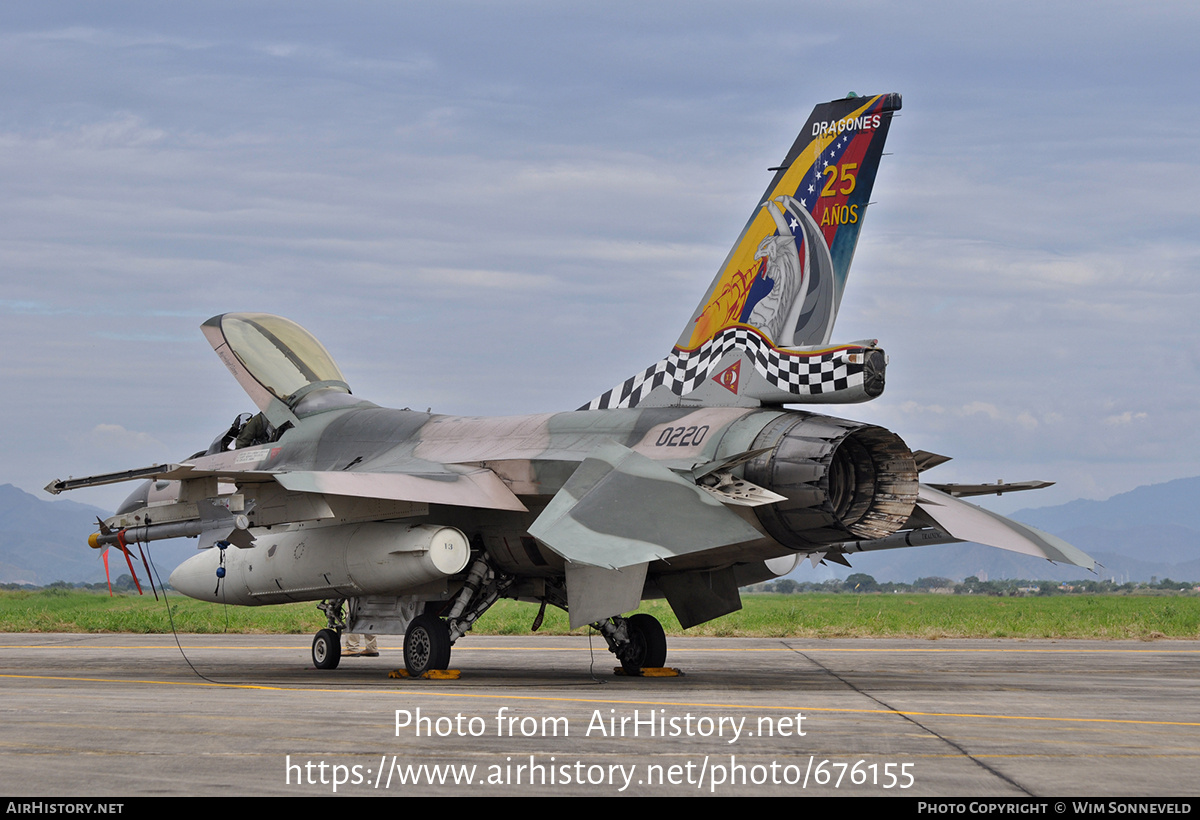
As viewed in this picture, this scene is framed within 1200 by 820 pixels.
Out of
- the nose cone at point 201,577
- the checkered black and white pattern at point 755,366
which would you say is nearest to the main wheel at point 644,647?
the checkered black and white pattern at point 755,366

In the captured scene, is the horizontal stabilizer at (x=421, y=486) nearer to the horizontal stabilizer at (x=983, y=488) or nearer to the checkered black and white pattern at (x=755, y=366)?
the checkered black and white pattern at (x=755, y=366)

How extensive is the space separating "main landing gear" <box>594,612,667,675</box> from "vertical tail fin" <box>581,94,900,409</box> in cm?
297

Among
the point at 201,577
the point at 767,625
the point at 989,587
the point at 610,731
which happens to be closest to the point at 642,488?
the point at 610,731

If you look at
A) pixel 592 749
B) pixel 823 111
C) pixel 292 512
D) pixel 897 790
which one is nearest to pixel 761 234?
pixel 823 111

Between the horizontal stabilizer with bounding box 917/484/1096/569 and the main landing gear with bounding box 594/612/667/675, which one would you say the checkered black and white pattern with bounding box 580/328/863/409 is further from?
the main landing gear with bounding box 594/612/667/675

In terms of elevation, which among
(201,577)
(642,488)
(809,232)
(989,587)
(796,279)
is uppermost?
(809,232)

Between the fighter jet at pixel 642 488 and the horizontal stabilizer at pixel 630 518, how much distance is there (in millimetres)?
21

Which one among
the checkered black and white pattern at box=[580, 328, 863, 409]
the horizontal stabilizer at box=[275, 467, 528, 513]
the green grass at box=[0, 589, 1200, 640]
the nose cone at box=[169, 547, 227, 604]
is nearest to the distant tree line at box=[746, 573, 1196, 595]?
the green grass at box=[0, 589, 1200, 640]

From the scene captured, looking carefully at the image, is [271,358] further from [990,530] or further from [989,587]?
[989,587]

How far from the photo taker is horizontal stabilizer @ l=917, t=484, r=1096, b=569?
13.8 meters

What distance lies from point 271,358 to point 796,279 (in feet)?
26.2

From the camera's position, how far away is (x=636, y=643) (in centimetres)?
1491

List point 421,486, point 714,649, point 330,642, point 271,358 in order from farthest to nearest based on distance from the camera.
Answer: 1. point 714,649
2. point 271,358
3. point 330,642
4. point 421,486

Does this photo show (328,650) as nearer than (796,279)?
No
